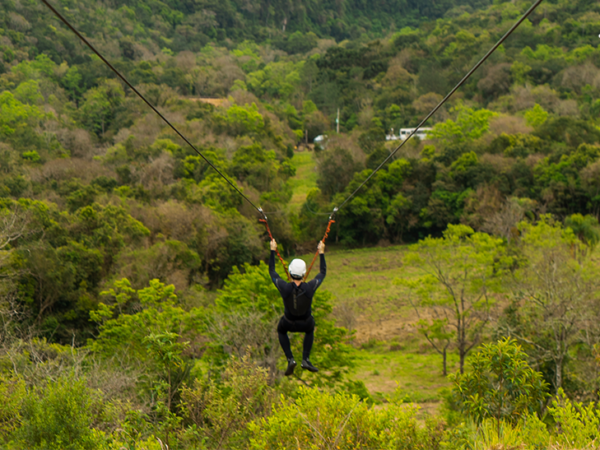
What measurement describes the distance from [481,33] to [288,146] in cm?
4444

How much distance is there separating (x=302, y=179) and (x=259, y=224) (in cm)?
1863

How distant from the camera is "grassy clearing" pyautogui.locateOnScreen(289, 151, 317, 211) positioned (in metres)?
46.3

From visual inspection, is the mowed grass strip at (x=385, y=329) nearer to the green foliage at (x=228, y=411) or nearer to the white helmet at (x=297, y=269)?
the green foliage at (x=228, y=411)

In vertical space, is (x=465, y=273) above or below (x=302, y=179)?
below

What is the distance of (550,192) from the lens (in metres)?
35.5

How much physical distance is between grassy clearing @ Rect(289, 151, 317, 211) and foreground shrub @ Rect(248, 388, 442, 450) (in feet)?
104

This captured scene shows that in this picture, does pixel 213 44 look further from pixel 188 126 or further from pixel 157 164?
pixel 157 164

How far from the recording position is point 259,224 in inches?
1378

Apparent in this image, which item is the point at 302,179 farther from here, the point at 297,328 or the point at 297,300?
the point at 297,300

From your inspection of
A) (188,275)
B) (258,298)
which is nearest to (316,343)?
(258,298)

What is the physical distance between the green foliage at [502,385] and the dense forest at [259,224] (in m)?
0.06

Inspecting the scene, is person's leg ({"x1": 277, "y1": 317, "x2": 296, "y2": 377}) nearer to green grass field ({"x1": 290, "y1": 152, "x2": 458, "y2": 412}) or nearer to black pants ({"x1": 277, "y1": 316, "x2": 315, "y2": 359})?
black pants ({"x1": 277, "y1": 316, "x2": 315, "y2": 359})

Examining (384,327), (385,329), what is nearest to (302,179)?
(384,327)

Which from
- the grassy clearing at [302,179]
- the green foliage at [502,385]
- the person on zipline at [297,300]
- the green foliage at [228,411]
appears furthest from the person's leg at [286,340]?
the grassy clearing at [302,179]
